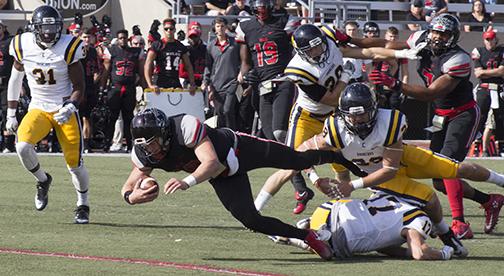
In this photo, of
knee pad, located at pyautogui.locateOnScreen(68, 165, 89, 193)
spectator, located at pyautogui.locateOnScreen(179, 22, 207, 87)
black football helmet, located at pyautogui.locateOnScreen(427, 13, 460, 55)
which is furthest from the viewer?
spectator, located at pyautogui.locateOnScreen(179, 22, 207, 87)

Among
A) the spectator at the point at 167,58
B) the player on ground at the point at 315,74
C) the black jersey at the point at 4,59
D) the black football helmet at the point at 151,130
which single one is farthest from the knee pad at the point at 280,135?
the black jersey at the point at 4,59

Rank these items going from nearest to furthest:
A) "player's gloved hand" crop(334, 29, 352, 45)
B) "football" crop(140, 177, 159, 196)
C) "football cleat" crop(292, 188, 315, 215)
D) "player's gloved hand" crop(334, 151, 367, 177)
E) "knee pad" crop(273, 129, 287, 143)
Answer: "football" crop(140, 177, 159, 196)
"player's gloved hand" crop(334, 151, 367, 177)
"player's gloved hand" crop(334, 29, 352, 45)
"football cleat" crop(292, 188, 315, 215)
"knee pad" crop(273, 129, 287, 143)

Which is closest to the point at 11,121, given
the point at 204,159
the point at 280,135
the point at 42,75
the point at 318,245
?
the point at 42,75

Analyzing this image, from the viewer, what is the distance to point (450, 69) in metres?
8.81

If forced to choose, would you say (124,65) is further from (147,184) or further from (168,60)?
(147,184)

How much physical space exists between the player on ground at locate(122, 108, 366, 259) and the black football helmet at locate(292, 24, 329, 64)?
137 cm

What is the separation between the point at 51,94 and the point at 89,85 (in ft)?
20.5

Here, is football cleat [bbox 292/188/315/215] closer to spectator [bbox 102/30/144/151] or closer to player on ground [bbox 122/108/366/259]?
player on ground [bbox 122/108/366/259]

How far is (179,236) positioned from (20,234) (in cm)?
118

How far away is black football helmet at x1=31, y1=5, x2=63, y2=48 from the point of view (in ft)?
30.6

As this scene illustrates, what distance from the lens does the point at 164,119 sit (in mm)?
7336

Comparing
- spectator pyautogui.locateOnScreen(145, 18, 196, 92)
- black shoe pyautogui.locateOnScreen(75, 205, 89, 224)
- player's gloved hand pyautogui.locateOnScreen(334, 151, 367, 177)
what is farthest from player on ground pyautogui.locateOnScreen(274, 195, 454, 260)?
spectator pyautogui.locateOnScreen(145, 18, 196, 92)

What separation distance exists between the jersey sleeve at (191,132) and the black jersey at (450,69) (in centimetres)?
235

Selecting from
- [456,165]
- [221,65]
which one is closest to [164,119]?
[456,165]
